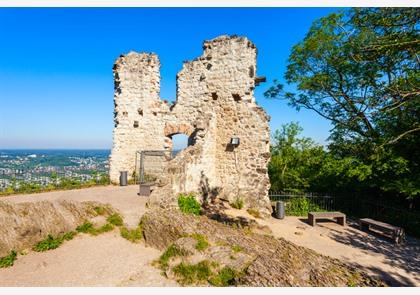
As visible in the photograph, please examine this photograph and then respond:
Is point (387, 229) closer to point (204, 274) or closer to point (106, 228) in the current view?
point (204, 274)

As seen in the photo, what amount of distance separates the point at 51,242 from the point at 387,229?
376 inches

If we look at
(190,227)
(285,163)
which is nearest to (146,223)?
(190,227)

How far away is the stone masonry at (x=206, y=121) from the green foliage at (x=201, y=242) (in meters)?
3.31

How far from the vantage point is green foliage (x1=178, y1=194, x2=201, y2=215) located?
8.49 metres

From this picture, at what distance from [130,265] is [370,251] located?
21.3 feet

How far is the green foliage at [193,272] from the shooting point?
453 cm

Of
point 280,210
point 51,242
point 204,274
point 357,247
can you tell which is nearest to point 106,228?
point 51,242

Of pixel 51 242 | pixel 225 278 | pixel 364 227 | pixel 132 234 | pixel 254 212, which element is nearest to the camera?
pixel 225 278

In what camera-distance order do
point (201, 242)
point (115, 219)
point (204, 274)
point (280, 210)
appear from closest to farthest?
point (204, 274)
point (201, 242)
point (115, 219)
point (280, 210)

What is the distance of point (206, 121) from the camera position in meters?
10.6

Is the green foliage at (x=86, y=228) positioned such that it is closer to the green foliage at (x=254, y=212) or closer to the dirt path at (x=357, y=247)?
the dirt path at (x=357, y=247)

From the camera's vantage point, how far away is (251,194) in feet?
34.7

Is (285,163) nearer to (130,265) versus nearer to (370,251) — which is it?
(370,251)

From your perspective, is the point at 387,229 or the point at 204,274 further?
the point at 387,229
